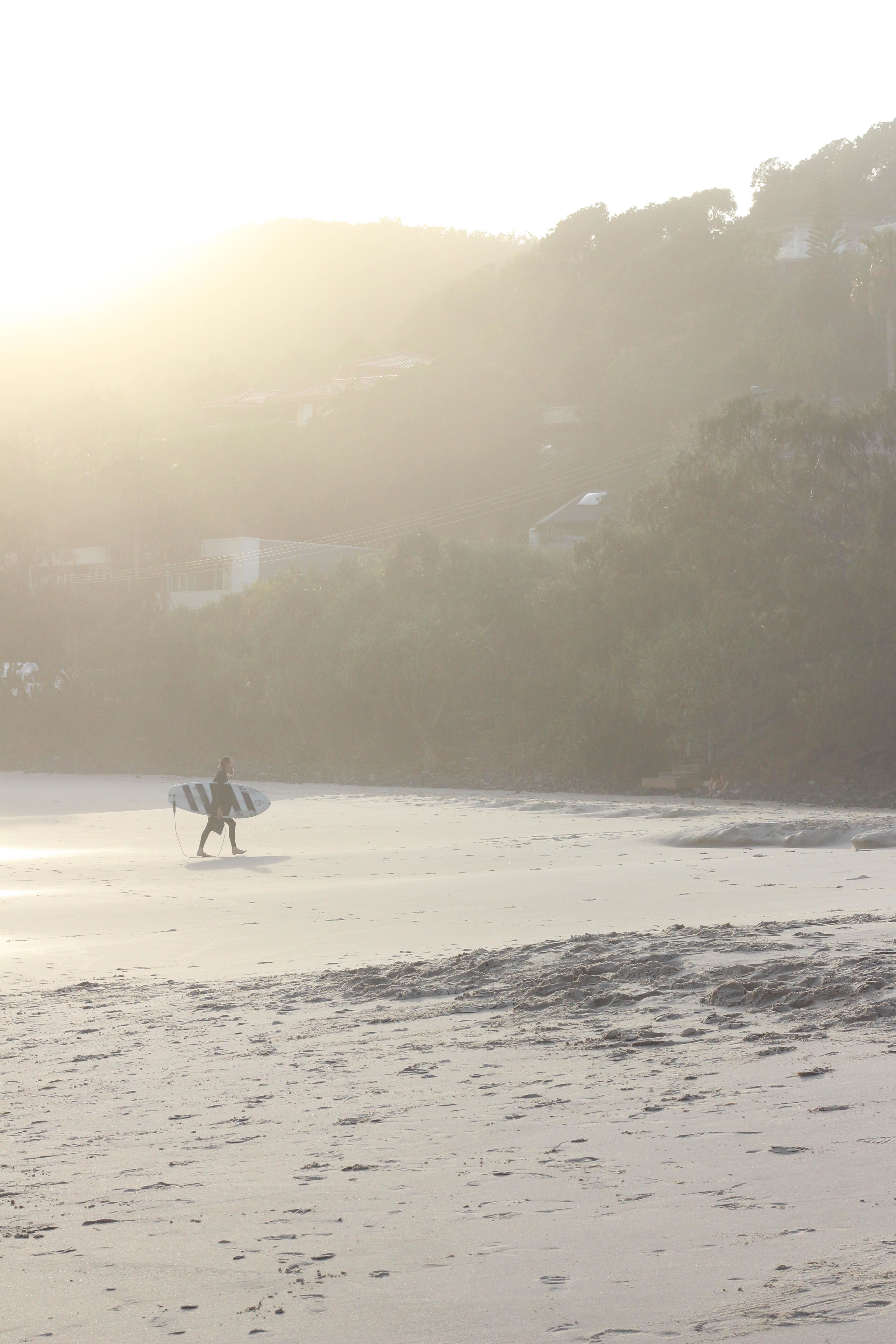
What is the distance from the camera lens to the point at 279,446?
6169cm

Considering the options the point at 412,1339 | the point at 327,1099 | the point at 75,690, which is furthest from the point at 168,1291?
the point at 75,690

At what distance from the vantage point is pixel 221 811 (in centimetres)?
1730

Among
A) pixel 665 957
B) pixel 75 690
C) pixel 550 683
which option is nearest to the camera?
pixel 665 957

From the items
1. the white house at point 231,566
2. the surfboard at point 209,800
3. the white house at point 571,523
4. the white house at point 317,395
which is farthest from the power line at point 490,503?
the surfboard at point 209,800

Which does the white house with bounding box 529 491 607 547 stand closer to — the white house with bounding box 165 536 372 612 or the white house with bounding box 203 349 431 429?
the white house with bounding box 165 536 372 612

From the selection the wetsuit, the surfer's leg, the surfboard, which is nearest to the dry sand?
the surfer's leg

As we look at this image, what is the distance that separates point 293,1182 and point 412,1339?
1202 millimetres

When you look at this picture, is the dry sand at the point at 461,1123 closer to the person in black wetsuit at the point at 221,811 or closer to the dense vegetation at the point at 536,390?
the person in black wetsuit at the point at 221,811

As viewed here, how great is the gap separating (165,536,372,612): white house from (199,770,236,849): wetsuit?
92.8 feet

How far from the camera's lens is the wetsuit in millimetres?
16922

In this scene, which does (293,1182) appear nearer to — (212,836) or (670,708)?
(212,836)

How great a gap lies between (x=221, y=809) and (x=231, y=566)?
99.7 ft

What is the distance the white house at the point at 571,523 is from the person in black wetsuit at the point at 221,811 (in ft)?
108

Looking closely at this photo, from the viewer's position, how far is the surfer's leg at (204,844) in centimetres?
1661
